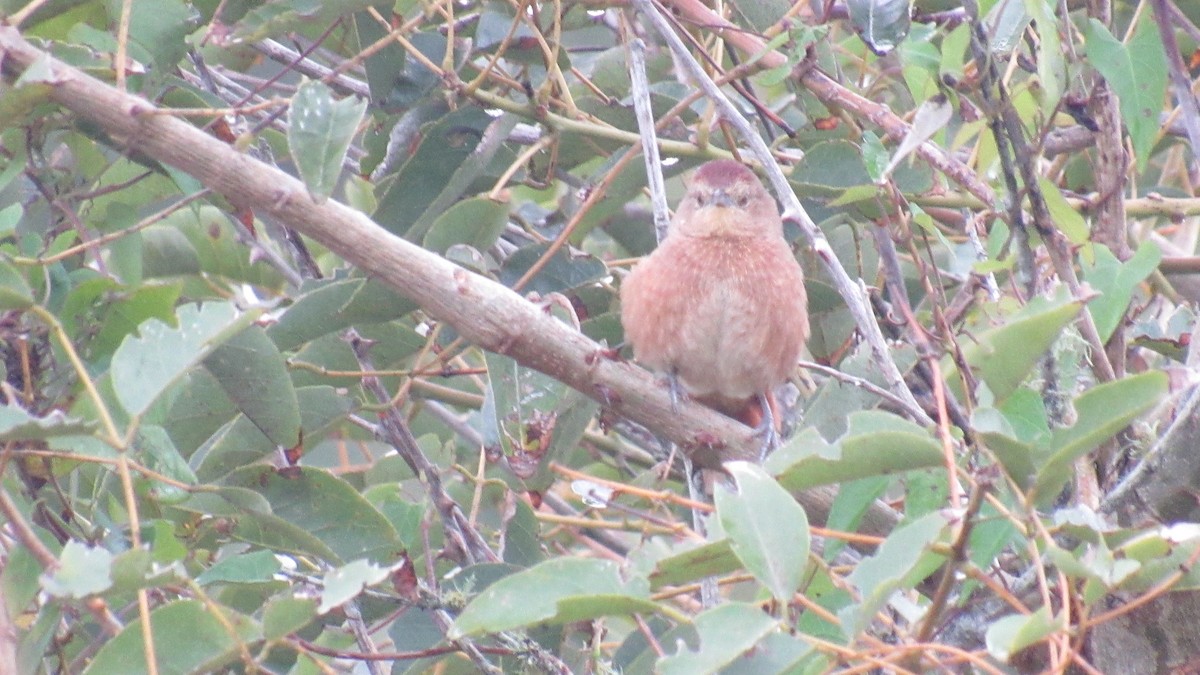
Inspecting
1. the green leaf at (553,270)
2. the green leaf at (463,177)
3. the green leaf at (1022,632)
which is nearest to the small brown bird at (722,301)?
the green leaf at (553,270)

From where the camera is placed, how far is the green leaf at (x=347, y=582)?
1935 mm

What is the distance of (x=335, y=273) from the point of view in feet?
11.1

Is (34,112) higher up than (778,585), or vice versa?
(34,112)

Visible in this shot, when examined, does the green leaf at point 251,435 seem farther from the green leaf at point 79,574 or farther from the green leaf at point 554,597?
the green leaf at point 554,597

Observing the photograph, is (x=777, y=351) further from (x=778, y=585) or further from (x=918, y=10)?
(x=778, y=585)

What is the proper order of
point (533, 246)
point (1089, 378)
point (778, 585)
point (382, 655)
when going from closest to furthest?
point (778, 585), point (382, 655), point (1089, 378), point (533, 246)

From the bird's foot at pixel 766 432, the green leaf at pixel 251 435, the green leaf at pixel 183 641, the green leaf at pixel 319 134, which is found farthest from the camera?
the bird's foot at pixel 766 432

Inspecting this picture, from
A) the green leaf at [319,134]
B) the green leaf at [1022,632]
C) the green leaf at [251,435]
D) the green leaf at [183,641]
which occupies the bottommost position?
the green leaf at [251,435]

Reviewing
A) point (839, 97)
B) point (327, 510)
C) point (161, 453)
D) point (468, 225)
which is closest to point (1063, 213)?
point (839, 97)

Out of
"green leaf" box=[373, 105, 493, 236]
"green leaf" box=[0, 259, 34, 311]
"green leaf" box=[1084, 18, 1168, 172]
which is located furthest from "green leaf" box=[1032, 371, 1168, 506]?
"green leaf" box=[373, 105, 493, 236]

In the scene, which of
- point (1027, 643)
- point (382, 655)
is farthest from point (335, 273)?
point (1027, 643)

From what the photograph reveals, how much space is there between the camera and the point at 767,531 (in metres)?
1.92

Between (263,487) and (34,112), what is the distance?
1.03m

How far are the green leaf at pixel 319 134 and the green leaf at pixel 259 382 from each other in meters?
0.43
